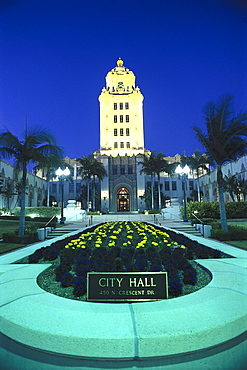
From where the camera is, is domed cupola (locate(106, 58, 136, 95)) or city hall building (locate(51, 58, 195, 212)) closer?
city hall building (locate(51, 58, 195, 212))

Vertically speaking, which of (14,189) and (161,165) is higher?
(161,165)

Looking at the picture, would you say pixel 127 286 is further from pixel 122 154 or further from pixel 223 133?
pixel 122 154

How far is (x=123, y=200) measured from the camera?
5334cm

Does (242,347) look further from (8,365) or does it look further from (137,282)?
(8,365)

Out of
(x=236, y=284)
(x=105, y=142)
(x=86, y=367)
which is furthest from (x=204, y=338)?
(x=105, y=142)

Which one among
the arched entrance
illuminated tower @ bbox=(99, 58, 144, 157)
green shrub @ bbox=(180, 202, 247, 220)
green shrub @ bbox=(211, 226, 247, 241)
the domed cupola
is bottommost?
green shrub @ bbox=(211, 226, 247, 241)

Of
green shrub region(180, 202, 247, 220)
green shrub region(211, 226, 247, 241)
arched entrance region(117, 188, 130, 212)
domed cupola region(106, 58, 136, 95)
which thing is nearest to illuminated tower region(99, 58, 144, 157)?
domed cupola region(106, 58, 136, 95)

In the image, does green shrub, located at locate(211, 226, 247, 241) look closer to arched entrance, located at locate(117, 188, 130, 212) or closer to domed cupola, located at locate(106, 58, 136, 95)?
arched entrance, located at locate(117, 188, 130, 212)

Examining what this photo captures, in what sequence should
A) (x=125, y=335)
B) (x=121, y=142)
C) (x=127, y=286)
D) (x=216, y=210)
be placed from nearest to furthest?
(x=125, y=335) < (x=127, y=286) < (x=216, y=210) < (x=121, y=142)

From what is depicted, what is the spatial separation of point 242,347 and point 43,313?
2233 mm

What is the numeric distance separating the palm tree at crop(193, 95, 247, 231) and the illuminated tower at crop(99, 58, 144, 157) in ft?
140

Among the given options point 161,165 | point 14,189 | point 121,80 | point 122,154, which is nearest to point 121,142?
point 122,154

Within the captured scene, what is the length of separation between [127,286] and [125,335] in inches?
22.9

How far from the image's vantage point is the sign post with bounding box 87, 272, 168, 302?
112 inches
